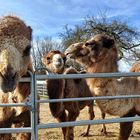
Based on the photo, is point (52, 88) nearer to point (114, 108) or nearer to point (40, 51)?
point (114, 108)

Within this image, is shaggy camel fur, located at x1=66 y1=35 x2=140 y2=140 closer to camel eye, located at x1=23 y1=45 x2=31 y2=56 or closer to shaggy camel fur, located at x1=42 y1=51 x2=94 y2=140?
shaggy camel fur, located at x1=42 y1=51 x2=94 y2=140

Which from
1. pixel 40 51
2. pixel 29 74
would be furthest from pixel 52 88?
pixel 40 51

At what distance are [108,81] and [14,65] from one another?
109 inches

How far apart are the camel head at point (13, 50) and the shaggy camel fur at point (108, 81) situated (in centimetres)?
218

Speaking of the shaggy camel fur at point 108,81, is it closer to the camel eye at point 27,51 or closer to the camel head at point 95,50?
the camel head at point 95,50

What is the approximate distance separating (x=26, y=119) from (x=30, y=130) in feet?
1.98

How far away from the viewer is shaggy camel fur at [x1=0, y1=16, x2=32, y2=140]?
339 cm

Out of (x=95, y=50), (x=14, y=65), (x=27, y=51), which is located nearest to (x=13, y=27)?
(x=27, y=51)

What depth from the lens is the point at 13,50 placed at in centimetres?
357

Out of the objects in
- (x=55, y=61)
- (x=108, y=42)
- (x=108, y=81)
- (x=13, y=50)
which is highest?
(x=108, y=42)

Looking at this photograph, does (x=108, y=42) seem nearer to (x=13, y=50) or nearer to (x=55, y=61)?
(x=55, y=61)

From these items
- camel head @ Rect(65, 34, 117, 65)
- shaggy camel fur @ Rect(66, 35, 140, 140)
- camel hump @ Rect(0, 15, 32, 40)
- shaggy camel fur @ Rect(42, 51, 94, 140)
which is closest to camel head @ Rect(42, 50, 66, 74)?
shaggy camel fur @ Rect(42, 51, 94, 140)

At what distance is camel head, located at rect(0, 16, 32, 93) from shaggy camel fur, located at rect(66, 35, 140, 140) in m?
2.18

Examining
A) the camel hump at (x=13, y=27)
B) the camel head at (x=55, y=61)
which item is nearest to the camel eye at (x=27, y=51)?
the camel hump at (x=13, y=27)
